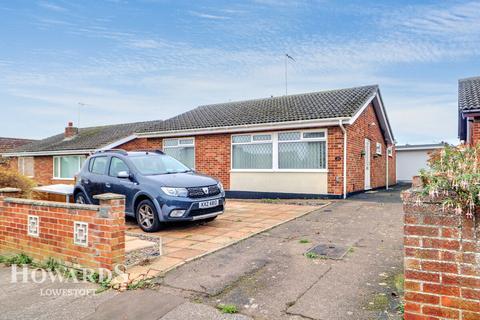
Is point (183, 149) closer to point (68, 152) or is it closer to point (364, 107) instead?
point (364, 107)

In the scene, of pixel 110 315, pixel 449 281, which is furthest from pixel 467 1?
pixel 110 315

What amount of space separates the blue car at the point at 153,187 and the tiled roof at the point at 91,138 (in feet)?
36.3

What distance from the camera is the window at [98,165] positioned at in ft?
24.4

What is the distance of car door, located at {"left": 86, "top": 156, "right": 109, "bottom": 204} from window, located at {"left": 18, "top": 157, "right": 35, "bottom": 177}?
1624 cm

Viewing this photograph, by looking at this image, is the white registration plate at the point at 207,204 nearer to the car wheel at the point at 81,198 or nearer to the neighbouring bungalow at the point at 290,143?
the car wheel at the point at 81,198

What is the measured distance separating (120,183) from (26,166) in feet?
60.5

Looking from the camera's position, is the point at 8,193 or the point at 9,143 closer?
the point at 8,193

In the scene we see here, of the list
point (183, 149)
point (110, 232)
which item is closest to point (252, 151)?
point (183, 149)

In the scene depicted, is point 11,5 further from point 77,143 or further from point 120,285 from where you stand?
point 77,143

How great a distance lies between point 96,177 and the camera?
24.3ft

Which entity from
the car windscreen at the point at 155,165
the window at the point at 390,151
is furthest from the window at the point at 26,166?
the window at the point at 390,151

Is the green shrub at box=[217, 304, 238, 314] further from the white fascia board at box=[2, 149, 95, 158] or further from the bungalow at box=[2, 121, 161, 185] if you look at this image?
the white fascia board at box=[2, 149, 95, 158]

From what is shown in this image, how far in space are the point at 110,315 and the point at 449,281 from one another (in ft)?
9.36

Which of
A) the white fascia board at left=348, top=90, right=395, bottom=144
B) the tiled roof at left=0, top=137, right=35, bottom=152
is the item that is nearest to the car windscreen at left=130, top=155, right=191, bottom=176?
the white fascia board at left=348, top=90, right=395, bottom=144
